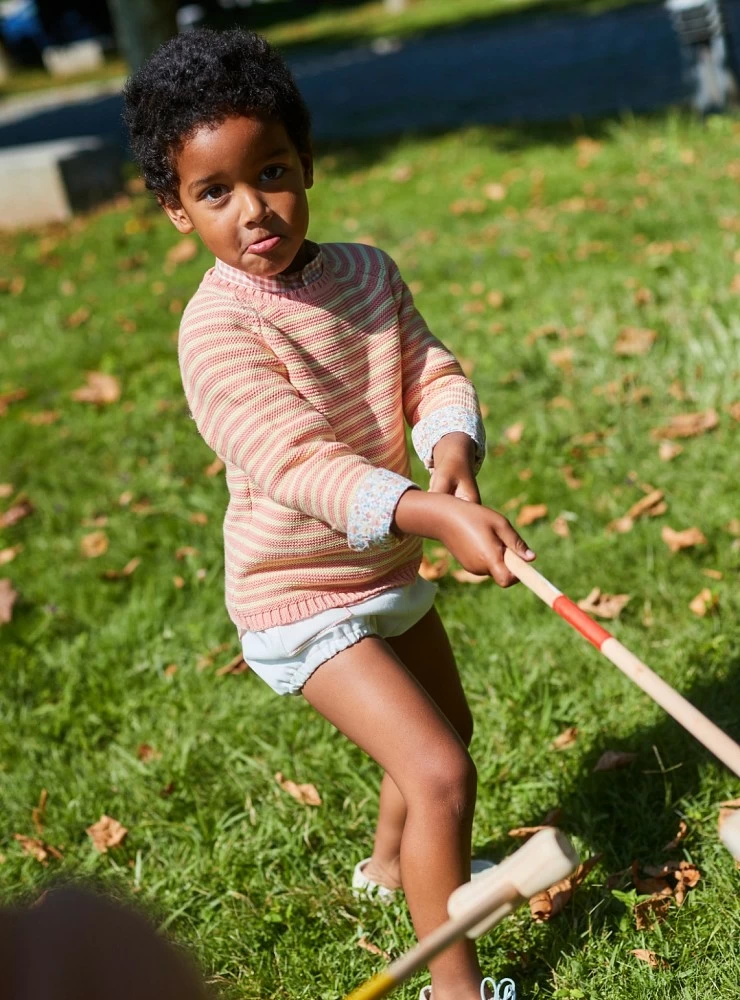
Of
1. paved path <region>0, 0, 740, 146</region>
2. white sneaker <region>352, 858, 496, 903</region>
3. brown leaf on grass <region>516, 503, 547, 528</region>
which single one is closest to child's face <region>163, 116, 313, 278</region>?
white sneaker <region>352, 858, 496, 903</region>

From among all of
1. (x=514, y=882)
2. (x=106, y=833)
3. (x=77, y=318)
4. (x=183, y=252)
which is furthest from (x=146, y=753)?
(x=183, y=252)

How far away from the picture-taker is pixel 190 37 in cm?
238

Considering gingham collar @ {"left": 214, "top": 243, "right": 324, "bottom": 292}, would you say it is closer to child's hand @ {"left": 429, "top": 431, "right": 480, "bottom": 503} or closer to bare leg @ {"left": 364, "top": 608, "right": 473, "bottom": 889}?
child's hand @ {"left": 429, "top": 431, "right": 480, "bottom": 503}

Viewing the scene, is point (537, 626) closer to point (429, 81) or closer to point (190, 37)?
point (190, 37)

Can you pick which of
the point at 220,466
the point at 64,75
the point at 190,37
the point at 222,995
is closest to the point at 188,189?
the point at 190,37

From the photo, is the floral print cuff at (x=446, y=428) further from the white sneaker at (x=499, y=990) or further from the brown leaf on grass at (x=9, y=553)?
the brown leaf on grass at (x=9, y=553)

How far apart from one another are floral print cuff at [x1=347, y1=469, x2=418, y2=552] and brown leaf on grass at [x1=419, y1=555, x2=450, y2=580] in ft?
5.94

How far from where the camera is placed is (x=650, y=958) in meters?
2.42

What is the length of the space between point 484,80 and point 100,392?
9027 mm

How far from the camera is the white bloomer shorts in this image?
2314 millimetres

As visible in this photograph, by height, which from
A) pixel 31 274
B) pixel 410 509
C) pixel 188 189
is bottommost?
pixel 31 274

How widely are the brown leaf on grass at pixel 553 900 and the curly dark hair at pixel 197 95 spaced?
5.14 feet

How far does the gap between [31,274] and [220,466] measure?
12.6 feet

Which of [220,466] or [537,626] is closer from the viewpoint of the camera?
[537,626]
